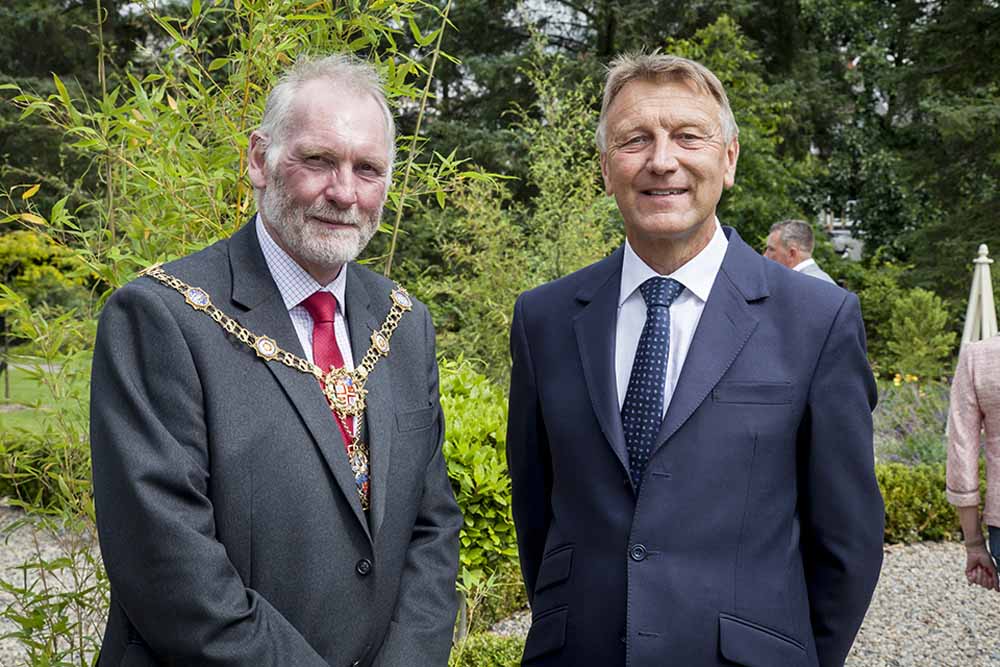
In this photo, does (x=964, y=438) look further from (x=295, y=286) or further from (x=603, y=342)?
(x=295, y=286)

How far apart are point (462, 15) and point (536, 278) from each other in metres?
11.3

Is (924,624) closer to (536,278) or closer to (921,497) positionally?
(921,497)

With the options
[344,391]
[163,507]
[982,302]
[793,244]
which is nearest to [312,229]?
[344,391]

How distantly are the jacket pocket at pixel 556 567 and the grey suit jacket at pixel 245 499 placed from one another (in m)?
0.21

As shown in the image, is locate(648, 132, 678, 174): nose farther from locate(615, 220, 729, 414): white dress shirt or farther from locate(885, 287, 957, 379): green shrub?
locate(885, 287, 957, 379): green shrub

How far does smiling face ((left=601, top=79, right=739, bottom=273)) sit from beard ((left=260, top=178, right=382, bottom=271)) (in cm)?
59

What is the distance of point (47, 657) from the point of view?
113 inches

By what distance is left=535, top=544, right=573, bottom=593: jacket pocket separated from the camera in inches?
81.9

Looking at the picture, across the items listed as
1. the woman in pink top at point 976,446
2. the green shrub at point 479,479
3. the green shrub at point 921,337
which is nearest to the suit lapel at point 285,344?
the green shrub at point 479,479

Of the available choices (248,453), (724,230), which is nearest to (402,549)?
(248,453)

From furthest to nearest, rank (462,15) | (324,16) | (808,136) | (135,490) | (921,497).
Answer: (808,136), (462,15), (921,497), (324,16), (135,490)

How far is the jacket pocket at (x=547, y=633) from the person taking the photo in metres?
2.06

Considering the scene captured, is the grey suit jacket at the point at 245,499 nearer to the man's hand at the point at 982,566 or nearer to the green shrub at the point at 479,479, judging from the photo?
the green shrub at the point at 479,479

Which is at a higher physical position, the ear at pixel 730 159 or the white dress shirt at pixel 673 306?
the ear at pixel 730 159
